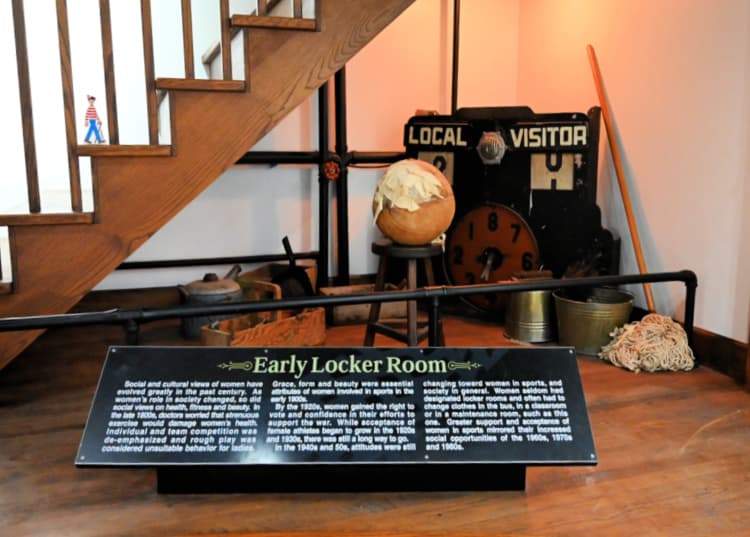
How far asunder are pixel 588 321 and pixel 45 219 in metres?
2.61

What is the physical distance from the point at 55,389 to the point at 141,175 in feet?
3.78

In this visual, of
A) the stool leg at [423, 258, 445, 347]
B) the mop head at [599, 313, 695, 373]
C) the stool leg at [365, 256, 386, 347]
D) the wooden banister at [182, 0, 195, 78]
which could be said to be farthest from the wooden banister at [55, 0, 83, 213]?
the mop head at [599, 313, 695, 373]

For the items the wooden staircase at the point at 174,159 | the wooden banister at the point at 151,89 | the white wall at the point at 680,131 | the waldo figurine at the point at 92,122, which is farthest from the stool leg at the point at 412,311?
the waldo figurine at the point at 92,122

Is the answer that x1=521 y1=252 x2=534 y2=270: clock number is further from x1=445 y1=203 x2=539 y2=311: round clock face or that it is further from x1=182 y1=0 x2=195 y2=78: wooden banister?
x1=182 y1=0 x2=195 y2=78: wooden banister

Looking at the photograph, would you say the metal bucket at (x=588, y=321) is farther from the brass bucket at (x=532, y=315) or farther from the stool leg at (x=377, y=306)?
the stool leg at (x=377, y=306)

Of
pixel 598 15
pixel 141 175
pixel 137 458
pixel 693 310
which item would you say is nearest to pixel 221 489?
pixel 137 458

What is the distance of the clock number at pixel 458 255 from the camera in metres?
4.48

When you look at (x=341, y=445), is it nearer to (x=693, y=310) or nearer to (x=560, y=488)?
(x=560, y=488)

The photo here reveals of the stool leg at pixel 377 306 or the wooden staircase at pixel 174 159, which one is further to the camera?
the stool leg at pixel 377 306

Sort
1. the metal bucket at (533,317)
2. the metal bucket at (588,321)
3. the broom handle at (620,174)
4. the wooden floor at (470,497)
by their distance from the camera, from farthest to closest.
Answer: the metal bucket at (533,317) → the broom handle at (620,174) → the metal bucket at (588,321) → the wooden floor at (470,497)

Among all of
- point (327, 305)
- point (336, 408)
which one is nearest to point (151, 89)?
point (327, 305)

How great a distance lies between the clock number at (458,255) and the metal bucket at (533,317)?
53 cm

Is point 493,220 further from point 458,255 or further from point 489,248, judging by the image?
point 458,255

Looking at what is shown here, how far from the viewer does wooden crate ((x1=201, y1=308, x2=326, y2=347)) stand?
11.7 feet
